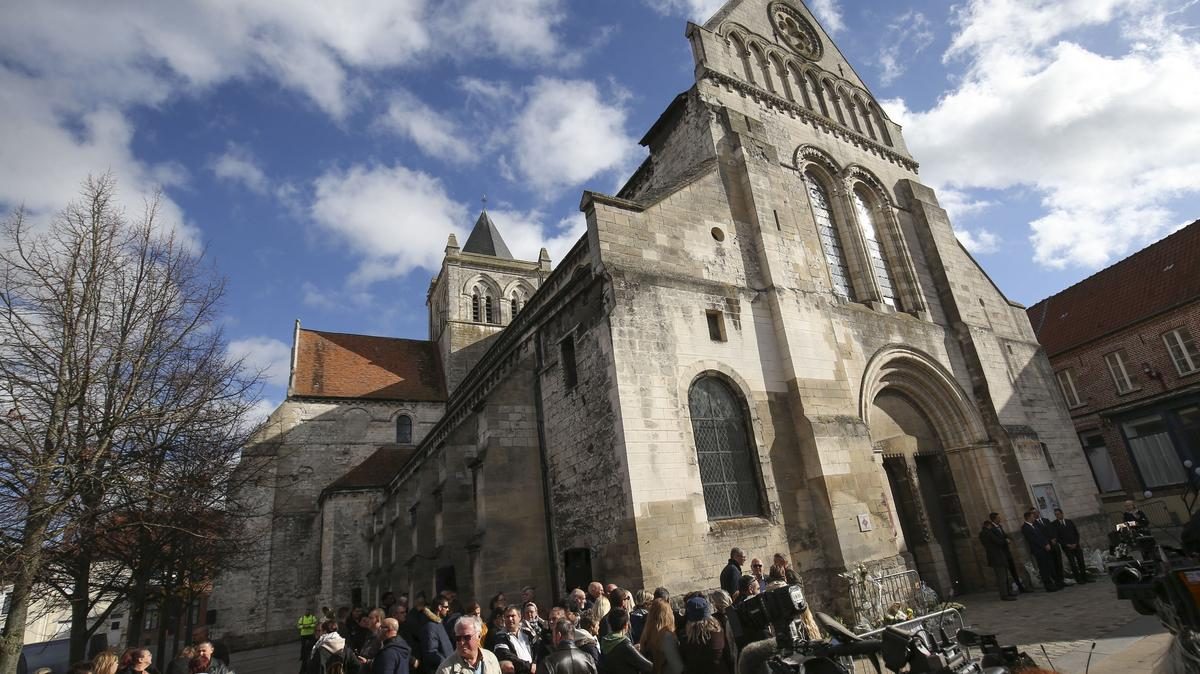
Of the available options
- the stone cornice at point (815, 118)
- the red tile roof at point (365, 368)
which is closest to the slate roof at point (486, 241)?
the red tile roof at point (365, 368)

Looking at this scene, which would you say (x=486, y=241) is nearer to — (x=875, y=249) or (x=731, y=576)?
(x=875, y=249)

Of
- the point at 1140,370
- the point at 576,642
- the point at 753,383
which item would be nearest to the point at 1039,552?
the point at 753,383

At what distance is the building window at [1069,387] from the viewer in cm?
2286

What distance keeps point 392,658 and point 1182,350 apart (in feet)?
85.0

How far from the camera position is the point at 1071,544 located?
1093cm

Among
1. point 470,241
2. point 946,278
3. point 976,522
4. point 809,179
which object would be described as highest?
point 470,241

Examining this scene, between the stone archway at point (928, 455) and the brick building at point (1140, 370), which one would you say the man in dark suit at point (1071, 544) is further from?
the brick building at point (1140, 370)

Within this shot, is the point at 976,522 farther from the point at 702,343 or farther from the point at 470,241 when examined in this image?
the point at 470,241

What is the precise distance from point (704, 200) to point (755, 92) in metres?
4.30

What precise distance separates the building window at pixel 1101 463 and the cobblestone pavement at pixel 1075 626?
14.3 m

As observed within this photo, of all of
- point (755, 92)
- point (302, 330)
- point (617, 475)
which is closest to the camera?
point (617, 475)

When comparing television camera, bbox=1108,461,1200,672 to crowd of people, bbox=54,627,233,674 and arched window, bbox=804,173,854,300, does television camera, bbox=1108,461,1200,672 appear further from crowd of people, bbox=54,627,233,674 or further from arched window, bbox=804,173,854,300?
arched window, bbox=804,173,854,300

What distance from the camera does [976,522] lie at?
12102 mm

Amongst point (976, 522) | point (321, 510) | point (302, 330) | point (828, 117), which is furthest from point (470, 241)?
point (976, 522)
